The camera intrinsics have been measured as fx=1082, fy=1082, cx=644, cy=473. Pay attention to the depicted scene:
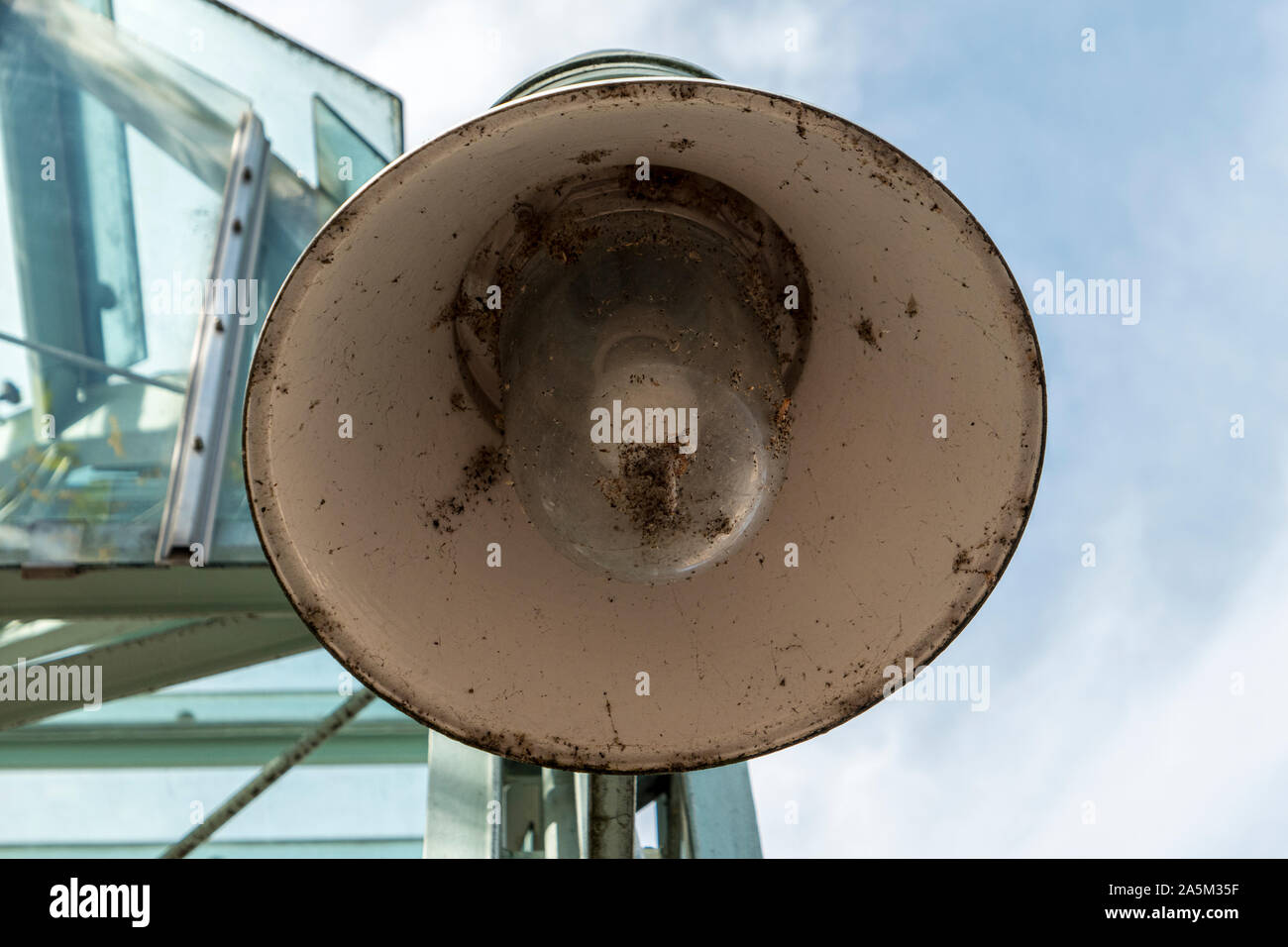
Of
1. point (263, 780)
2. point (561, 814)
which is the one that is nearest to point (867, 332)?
point (561, 814)

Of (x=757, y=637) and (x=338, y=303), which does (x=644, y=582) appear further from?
(x=338, y=303)

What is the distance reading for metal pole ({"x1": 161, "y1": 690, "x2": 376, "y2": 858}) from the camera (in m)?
3.01

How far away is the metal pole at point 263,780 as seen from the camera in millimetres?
3008

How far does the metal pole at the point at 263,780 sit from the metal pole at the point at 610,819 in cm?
121

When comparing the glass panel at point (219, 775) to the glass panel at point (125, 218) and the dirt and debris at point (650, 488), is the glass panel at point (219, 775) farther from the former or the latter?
the dirt and debris at point (650, 488)

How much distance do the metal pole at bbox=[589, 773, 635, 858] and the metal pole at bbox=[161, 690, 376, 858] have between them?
121 cm

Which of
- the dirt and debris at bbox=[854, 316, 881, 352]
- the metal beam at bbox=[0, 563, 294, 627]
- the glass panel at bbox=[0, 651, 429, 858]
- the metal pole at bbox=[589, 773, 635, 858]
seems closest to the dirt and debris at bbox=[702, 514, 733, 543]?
the dirt and debris at bbox=[854, 316, 881, 352]

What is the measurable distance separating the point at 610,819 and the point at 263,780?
1534mm

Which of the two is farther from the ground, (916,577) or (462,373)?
(462,373)

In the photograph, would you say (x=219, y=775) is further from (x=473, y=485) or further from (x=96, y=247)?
(x=473, y=485)

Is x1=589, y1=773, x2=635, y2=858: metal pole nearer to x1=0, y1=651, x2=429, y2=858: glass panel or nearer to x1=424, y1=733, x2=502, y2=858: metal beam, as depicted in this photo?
x1=424, y1=733, x2=502, y2=858: metal beam
